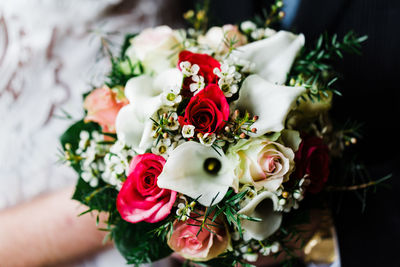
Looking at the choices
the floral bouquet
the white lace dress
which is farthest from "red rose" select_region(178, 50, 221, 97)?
the white lace dress

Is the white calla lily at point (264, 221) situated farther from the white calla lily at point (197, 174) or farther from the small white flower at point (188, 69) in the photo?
the small white flower at point (188, 69)

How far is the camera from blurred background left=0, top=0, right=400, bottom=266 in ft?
2.38

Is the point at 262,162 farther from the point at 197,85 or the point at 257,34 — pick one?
the point at 257,34

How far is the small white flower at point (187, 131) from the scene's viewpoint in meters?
0.41

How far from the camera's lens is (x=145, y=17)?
0.77m

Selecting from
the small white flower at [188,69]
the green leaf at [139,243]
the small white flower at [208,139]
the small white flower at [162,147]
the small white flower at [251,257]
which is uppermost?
the small white flower at [188,69]

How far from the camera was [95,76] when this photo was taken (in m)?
0.77

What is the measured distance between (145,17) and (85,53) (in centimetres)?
16

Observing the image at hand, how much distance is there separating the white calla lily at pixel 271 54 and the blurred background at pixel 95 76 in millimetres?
283

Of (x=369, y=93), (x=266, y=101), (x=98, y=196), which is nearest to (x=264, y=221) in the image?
(x=266, y=101)

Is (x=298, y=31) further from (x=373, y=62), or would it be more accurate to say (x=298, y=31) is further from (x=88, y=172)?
(x=88, y=172)

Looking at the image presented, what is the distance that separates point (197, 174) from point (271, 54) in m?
0.22

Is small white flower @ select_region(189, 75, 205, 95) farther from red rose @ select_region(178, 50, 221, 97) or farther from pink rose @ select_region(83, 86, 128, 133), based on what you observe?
pink rose @ select_region(83, 86, 128, 133)

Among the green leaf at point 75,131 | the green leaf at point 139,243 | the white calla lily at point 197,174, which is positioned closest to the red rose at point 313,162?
the white calla lily at point 197,174
